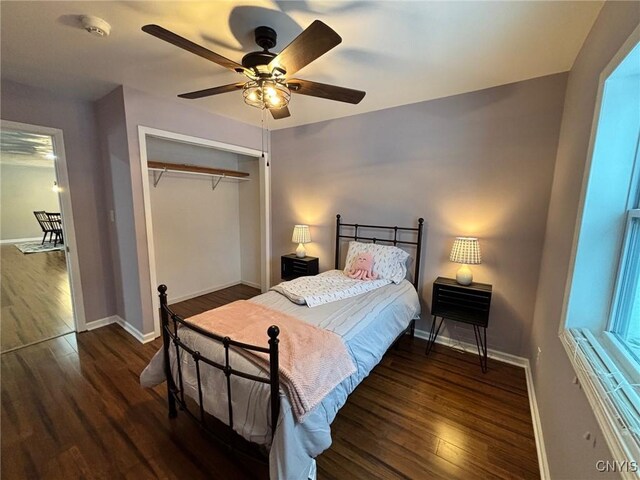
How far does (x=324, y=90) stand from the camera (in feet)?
5.79

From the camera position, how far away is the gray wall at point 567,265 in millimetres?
1100

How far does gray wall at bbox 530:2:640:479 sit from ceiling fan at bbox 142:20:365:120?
1.26 metres

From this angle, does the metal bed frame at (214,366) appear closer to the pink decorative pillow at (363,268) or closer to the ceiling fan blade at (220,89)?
the ceiling fan blade at (220,89)

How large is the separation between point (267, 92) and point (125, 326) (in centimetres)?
319

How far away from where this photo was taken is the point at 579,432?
1113 millimetres

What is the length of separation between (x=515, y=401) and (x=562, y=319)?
104 cm

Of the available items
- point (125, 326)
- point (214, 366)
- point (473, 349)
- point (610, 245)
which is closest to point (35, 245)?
point (125, 326)

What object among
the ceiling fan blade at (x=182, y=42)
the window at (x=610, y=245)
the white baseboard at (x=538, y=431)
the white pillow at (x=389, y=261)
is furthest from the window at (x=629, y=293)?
the ceiling fan blade at (x=182, y=42)

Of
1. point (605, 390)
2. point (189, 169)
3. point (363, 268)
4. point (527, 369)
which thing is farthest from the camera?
point (189, 169)

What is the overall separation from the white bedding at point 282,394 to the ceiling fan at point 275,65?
1554 mm

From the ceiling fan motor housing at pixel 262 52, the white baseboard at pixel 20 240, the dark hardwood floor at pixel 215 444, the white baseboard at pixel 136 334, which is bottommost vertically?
the dark hardwood floor at pixel 215 444

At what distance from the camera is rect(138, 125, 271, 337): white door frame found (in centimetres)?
274

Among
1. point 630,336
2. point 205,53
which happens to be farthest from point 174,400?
point 630,336

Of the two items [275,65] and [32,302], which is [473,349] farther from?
[32,302]
